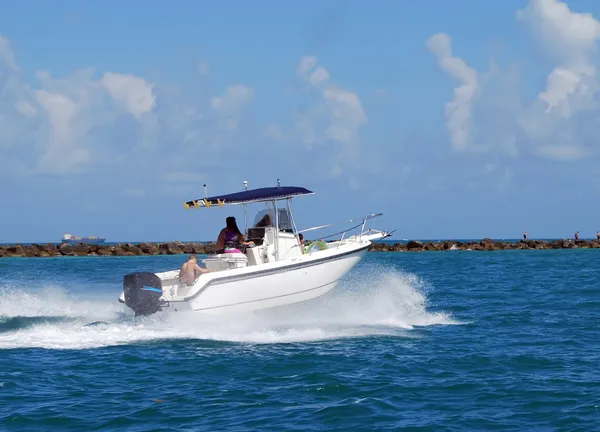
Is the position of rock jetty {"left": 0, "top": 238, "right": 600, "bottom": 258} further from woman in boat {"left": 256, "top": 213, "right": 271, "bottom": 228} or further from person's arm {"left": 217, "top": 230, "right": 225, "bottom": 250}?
person's arm {"left": 217, "top": 230, "right": 225, "bottom": 250}

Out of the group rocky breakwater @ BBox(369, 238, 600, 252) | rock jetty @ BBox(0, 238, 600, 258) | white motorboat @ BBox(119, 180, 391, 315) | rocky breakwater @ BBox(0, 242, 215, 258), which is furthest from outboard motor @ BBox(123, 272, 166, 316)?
rocky breakwater @ BBox(369, 238, 600, 252)

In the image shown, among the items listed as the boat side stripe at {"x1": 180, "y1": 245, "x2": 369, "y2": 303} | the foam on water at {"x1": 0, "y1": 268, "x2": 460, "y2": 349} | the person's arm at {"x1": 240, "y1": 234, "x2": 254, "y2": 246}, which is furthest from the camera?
the person's arm at {"x1": 240, "y1": 234, "x2": 254, "y2": 246}

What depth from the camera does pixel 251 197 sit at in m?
16.9

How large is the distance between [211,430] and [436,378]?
4.14 meters

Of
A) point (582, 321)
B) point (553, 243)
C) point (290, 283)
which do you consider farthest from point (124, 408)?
point (553, 243)

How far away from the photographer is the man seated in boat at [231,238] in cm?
1697

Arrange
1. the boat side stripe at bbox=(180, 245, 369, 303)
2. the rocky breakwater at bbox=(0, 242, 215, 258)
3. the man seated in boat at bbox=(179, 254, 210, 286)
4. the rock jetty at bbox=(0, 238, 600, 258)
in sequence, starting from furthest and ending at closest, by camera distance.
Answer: the rock jetty at bbox=(0, 238, 600, 258) → the rocky breakwater at bbox=(0, 242, 215, 258) → the man seated in boat at bbox=(179, 254, 210, 286) → the boat side stripe at bbox=(180, 245, 369, 303)

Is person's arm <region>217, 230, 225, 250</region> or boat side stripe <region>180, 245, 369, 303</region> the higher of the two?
person's arm <region>217, 230, 225, 250</region>

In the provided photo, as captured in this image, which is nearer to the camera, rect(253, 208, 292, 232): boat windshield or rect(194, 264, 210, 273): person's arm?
rect(194, 264, 210, 273): person's arm

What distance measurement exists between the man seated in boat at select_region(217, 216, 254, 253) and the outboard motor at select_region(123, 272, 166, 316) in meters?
1.72

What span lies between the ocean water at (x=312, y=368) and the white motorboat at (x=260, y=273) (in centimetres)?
35

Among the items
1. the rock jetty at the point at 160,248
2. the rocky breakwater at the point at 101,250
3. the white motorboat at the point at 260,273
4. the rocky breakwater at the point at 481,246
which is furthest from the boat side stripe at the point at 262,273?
the rocky breakwater at the point at 481,246

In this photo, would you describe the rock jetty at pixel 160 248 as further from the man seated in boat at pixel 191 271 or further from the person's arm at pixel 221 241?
the man seated in boat at pixel 191 271

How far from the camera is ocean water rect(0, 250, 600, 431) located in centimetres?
969
